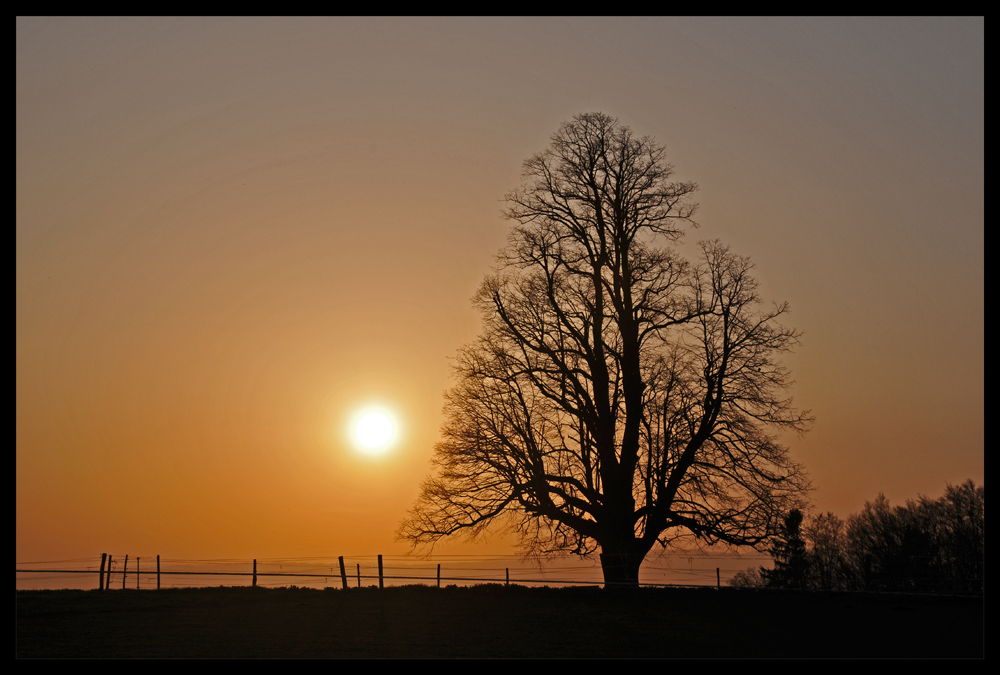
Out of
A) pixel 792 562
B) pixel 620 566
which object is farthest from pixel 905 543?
pixel 620 566

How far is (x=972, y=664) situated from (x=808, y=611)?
6442 millimetres

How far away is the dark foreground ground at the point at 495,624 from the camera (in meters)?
15.6

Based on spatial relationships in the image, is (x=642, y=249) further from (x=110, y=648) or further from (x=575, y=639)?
(x=110, y=648)

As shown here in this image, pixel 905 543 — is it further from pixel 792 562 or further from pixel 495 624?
pixel 495 624

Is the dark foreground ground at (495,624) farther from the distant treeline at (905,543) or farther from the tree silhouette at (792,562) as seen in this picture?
the distant treeline at (905,543)

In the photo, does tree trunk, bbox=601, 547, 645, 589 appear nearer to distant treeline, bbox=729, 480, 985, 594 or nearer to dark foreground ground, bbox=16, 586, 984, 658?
dark foreground ground, bbox=16, 586, 984, 658

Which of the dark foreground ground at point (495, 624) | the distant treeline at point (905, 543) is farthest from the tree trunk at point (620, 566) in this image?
the distant treeline at point (905, 543)

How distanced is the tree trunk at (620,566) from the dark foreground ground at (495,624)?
26.0 inches

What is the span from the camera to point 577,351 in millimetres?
25969

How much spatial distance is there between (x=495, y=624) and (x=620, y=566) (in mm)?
7111

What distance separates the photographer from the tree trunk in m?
24.7

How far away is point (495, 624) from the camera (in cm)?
1862

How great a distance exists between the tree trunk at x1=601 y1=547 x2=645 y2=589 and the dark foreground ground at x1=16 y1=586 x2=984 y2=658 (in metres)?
0.66

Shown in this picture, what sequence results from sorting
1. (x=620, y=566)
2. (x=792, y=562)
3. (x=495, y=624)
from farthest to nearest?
(x=792, y=562) < (x=620, y=566) < (x=495, y=624)
